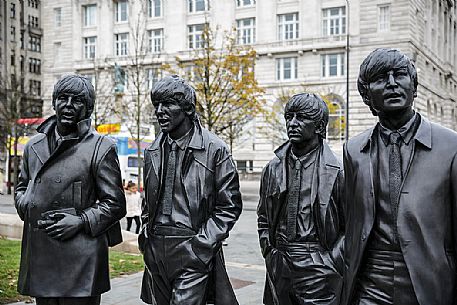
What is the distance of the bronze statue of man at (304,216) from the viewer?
4.73 meters

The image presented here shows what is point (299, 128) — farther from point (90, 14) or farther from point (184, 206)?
point (90, 14)

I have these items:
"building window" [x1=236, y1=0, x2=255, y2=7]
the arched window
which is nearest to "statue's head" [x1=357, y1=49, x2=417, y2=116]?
the arched window

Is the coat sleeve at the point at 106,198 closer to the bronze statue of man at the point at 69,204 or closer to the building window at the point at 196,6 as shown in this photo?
the bronze statue of man at the point at 69,204

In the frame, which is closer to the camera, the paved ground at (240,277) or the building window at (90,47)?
the paved ground at (240,277)

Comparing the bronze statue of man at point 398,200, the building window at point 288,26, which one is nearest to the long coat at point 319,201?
the bronze statue of man at point 398,200

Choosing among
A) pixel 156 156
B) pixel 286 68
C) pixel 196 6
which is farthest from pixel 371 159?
pixel 196 6

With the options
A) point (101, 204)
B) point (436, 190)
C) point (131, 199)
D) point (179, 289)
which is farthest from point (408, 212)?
point (131, 199)

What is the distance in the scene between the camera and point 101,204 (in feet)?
15.1

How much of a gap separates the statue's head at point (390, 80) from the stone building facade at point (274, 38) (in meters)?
38.8

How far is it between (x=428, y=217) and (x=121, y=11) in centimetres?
5240

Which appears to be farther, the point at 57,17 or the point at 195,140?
the point at 57,17

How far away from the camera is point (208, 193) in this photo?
4.79 m

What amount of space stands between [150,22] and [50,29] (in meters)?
11.0

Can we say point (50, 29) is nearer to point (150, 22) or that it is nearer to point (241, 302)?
point (150, 22)
